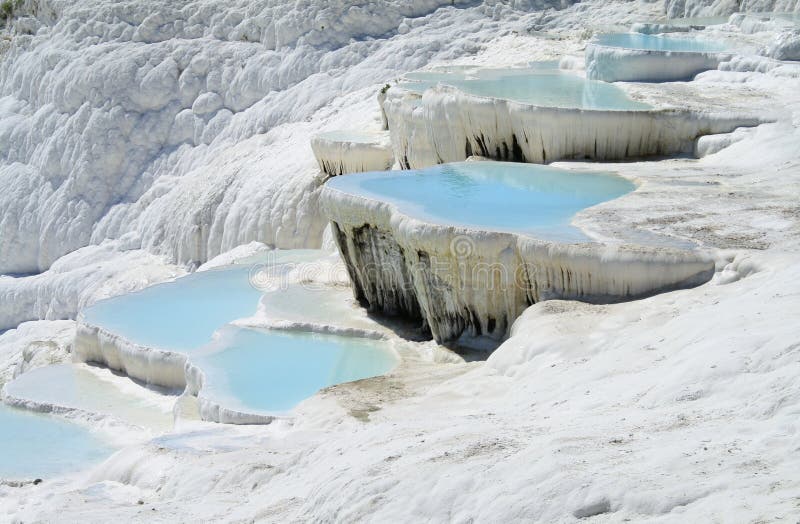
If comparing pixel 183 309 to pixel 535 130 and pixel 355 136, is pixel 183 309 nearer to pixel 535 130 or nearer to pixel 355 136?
pixel 535 130

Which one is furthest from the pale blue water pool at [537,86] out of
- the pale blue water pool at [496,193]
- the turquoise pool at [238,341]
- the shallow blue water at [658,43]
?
the turquoise pool at [238,341]

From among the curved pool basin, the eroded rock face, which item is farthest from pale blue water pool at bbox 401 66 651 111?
the eroded rock face

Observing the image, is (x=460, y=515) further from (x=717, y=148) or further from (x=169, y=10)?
(x=169, y=10)

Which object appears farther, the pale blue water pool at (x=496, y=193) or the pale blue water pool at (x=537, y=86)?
the pale blue water pool at (x=537, y=86)

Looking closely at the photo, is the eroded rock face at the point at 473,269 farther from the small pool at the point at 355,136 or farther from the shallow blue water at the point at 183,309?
the small pool at the point at 355,136

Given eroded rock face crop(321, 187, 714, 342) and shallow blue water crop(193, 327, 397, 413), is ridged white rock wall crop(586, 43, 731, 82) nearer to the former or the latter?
eroded rock face crop(321, 187, 714, 342)

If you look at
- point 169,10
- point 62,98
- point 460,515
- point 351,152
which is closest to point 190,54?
point 169,10
